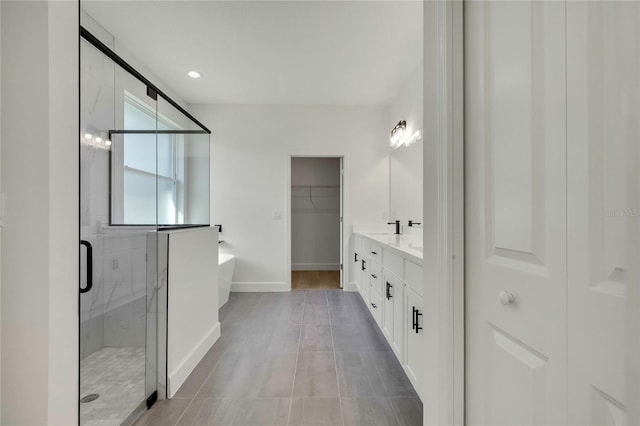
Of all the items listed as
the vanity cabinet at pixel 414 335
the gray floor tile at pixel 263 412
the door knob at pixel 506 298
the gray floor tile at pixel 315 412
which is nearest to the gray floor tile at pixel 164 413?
the gray floor tile at pixel 263 412

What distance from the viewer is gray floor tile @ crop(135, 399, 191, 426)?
149cm

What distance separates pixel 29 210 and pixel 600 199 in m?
1.57

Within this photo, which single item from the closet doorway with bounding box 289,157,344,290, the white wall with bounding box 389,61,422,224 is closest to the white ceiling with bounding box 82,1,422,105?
the white wall with bounding box 389,61,422,224

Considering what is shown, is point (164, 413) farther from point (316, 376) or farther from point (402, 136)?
point (402, 136)

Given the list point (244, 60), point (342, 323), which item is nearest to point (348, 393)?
point (342, 323)

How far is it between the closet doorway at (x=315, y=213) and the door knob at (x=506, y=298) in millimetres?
→ 4886

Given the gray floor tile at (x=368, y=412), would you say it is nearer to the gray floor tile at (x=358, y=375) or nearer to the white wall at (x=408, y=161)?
the gray floor tile at (x=358, y=375)

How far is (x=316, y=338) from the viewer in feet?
Result: 8.14

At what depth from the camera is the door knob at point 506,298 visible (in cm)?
76

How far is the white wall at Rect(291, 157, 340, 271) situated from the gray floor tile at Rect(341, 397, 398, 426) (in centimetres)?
401

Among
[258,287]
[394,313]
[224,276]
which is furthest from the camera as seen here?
[258,287]

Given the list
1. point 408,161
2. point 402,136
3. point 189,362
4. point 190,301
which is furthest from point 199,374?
point 402,136

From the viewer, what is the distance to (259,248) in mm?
4031

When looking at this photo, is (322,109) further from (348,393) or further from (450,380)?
(450,380)
